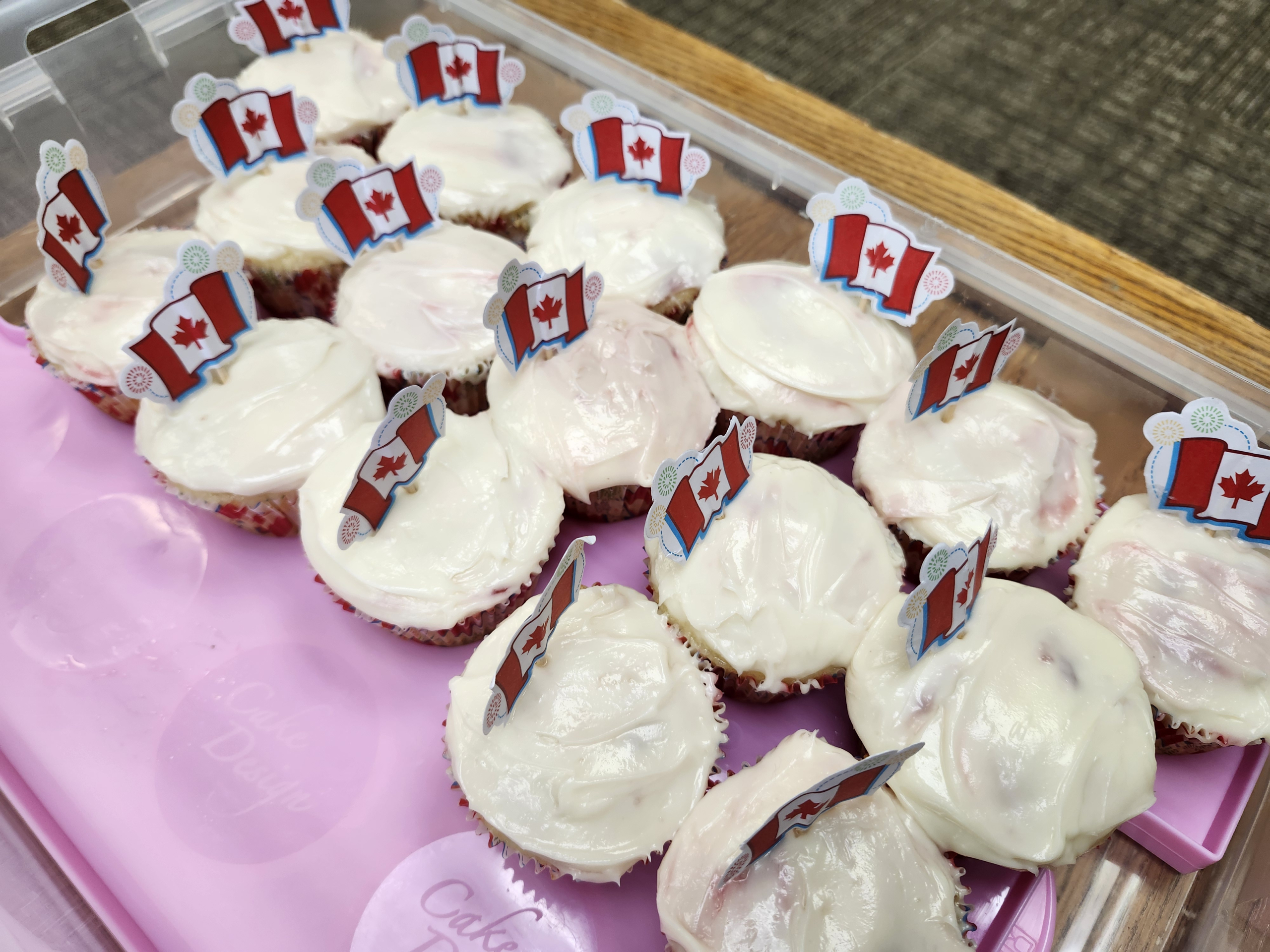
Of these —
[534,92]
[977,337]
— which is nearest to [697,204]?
[534,92]

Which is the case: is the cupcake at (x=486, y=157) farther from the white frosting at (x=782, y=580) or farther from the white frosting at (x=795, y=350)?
the white frosting at (x=782, y=580)

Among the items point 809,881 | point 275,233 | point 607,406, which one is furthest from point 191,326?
point 809,881

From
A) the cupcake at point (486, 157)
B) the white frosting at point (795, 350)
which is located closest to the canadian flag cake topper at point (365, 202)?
the cupcake at point (486, 157)

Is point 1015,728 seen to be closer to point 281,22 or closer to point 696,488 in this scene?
point 696,488

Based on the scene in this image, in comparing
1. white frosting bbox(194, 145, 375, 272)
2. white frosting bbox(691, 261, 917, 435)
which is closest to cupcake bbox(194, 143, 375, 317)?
white frosting bbox(194, 145, 375, 272)

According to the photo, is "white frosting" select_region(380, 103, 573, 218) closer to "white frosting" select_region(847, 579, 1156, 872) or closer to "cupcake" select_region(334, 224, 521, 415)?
"cupcake" select_region(334, 224, 521, 415)

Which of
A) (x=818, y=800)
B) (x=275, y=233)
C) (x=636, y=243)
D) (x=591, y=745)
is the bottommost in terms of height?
(x=591, y=745)
